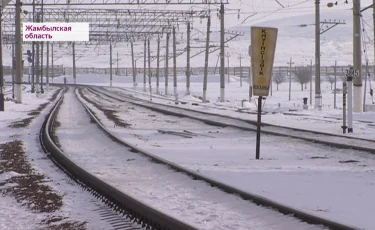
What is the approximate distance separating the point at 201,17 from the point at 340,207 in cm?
5318

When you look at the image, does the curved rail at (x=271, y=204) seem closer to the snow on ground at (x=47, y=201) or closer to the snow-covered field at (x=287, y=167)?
the snow-covered field at (x=287, y=167)

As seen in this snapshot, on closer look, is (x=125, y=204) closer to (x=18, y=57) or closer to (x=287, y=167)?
(x=287, y=167)

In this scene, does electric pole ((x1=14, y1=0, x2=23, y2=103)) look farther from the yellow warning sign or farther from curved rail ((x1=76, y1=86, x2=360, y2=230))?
curved rail ((x1=76, y1=86, x2=360, y2=230))

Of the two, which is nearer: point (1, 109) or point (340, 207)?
point (340, 207)

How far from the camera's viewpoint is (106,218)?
8336 millimetres

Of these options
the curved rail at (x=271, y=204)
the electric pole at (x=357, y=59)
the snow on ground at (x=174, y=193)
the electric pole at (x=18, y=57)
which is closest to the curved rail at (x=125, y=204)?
the snow on ground at (x=174, y=193)

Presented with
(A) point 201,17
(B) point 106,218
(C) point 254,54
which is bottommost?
(B) point 106,218

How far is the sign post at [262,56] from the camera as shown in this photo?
44.8 ft

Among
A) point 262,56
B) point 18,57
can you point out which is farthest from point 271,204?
point 18,57

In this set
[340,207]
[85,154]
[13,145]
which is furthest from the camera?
[13,145]

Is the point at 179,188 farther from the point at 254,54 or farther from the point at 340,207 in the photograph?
the point at 254,54

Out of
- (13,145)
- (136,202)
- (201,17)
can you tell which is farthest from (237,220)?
(201,17)

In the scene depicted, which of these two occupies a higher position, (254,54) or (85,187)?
(254,54)

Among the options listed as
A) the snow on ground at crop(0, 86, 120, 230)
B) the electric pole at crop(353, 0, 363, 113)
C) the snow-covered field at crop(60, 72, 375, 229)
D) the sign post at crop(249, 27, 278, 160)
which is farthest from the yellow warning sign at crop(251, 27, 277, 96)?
the electric pole at crop(353, 0, 363, 113)
